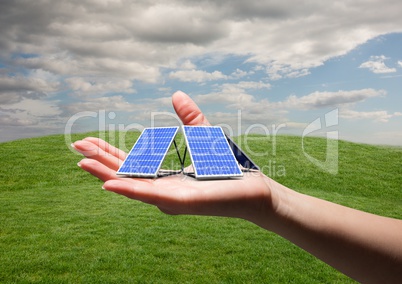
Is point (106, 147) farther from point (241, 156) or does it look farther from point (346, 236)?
point (346, 236)

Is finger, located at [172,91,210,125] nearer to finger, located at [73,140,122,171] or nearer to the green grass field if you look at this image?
finger, located at [73,140,122,171]

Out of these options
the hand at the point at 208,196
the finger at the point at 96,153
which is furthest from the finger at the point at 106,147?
the hand at the point at 208,196

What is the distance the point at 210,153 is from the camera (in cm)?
500

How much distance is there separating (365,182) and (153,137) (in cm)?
1783

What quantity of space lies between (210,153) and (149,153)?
3.03 ft

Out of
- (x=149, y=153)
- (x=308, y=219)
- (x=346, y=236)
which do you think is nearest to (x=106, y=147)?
(x=149, y=153)

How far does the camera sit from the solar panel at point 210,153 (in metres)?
4.50

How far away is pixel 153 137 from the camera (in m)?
5.57

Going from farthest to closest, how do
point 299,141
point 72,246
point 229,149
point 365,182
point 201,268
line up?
point 299,141
point 365,182
point 72,246
point 201,268
point 229,149

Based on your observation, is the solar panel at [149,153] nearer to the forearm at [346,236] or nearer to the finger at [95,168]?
the finger at [95,168]

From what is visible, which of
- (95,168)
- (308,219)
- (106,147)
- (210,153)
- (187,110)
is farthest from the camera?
Answer: (187,110)

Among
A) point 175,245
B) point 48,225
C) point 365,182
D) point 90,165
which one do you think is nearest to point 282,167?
point 365,182

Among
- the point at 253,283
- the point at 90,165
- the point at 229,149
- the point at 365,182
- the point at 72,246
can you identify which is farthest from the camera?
the point at 365,182

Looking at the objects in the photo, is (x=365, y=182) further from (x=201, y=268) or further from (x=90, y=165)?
(x=90, y=165)
